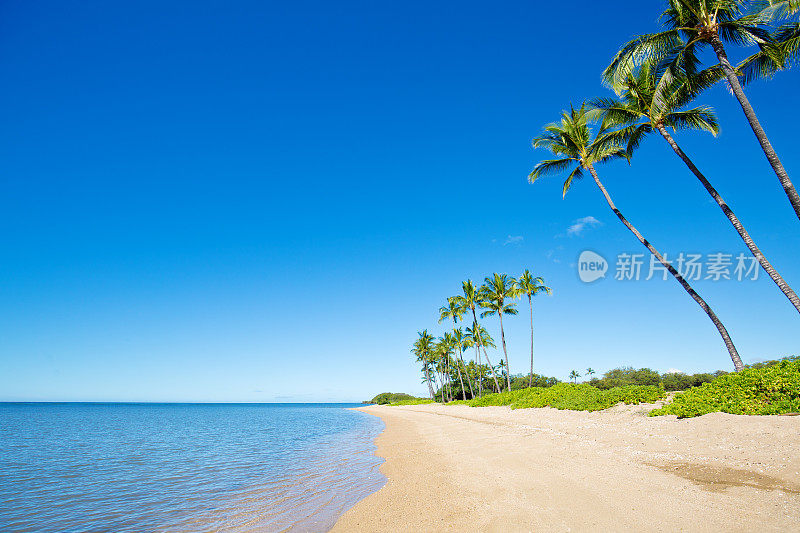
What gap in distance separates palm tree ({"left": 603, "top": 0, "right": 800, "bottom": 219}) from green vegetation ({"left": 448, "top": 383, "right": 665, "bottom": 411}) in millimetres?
8407

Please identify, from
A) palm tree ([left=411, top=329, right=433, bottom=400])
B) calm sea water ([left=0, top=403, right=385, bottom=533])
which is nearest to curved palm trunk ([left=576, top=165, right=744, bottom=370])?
calm sea water ([left=0, top=403, right=385, bottom=533])

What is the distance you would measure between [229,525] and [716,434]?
10658 millimetres

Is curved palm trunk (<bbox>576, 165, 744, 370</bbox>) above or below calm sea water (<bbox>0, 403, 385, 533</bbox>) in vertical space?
above

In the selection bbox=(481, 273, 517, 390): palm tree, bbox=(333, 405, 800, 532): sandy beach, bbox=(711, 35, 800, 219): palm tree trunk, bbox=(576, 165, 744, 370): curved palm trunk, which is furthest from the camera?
bbox=(481, 273, 517, 390): palm tree

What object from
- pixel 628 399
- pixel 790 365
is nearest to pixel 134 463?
pixel 628 399

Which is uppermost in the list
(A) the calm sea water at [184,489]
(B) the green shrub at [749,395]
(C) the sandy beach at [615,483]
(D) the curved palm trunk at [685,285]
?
(D) the curved palm trunk at [685,285]

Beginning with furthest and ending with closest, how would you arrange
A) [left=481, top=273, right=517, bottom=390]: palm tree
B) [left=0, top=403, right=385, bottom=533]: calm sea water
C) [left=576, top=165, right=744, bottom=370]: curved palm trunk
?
[left=481, top=273, right=517, bottom=390]: palm tree
[left=576, top=165, right=744, bottom=370]: curved palm trunk
[left=0, top=403, right=385, bottom=533]: calm sea water

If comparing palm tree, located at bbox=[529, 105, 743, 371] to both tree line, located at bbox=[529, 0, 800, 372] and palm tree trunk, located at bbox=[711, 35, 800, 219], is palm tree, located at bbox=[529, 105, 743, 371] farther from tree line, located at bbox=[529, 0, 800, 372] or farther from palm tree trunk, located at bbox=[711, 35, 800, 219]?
palm tree trunk, located at bbox=[711, 35, 800, 219]

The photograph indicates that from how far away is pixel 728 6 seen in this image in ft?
40.1

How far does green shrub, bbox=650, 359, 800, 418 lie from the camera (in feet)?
32.1

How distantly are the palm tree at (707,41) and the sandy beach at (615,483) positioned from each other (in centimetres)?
756

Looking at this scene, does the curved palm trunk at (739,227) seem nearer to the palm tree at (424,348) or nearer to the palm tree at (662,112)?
the palm tree at (662,112)

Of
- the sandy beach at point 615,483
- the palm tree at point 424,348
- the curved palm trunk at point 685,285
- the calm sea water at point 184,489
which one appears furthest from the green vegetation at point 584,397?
the palm tree at point 424,348

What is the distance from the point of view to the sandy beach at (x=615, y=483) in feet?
16.5
